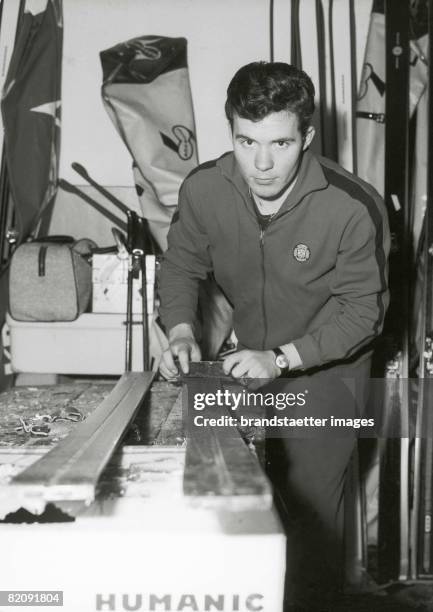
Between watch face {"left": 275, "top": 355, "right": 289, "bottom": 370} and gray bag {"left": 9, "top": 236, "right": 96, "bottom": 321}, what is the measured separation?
819mm

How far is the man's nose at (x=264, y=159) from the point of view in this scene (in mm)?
1197

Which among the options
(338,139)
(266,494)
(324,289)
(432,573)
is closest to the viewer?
(266,494)

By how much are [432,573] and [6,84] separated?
2.02m

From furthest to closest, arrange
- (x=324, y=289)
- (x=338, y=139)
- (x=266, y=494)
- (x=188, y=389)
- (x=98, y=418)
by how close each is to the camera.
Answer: (x=338, y=139) → (x=324, y=289) → (x=188, y=389) → (x=98, y=418) → (x=266, y=494)

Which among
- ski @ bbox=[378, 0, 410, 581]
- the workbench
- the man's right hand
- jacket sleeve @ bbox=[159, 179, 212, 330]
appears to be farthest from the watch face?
ski @ bbox=[378, 0, 410, 581]

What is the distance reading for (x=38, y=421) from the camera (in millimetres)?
1171

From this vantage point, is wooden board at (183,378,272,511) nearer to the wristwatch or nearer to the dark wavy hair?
the wristwatch

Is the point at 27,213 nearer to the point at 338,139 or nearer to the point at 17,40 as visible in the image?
the point at 17,40

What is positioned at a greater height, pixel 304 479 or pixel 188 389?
pixel 188 389

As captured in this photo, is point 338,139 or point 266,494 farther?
point 338,139

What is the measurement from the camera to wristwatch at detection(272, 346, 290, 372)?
1.21 meters

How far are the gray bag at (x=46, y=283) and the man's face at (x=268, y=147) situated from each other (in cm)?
74

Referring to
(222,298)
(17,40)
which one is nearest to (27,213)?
(17,40)

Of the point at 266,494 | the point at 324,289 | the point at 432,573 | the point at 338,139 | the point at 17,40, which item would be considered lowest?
the point at 432,573
